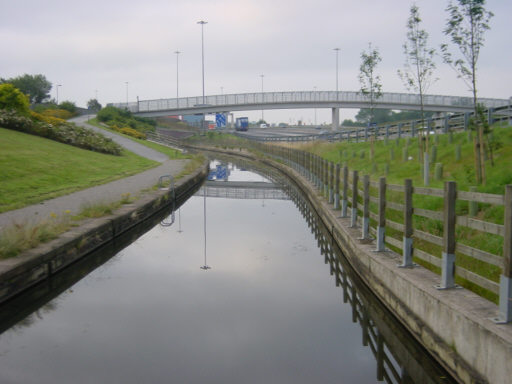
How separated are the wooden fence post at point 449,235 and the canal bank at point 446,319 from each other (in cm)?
14

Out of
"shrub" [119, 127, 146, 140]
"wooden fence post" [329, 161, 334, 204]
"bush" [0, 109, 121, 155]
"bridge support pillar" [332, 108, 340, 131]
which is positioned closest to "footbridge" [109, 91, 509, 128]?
"bridge support pillar" [332, 108, 340, 131]

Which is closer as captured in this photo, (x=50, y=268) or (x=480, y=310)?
(x=480, y=310)

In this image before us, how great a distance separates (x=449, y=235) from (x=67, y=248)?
7264mm

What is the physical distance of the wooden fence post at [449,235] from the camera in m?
6.17

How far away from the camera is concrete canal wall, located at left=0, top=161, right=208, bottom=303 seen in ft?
27.5

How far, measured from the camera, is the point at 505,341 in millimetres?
4598

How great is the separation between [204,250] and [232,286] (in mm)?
3190

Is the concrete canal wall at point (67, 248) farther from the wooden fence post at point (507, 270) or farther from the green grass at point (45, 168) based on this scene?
the wooden fence post at point (507, 270)

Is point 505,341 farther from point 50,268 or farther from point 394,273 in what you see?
point 50,268

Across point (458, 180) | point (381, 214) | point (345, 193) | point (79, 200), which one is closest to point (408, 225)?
point (381, 214)

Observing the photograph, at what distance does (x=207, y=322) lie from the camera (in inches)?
305

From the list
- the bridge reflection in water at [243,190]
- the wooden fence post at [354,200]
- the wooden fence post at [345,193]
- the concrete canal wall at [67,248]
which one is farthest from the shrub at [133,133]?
the wooden fence post at [354,200]

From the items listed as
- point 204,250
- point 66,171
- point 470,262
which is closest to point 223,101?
point 66,171

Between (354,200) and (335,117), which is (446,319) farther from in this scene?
(335,117)
